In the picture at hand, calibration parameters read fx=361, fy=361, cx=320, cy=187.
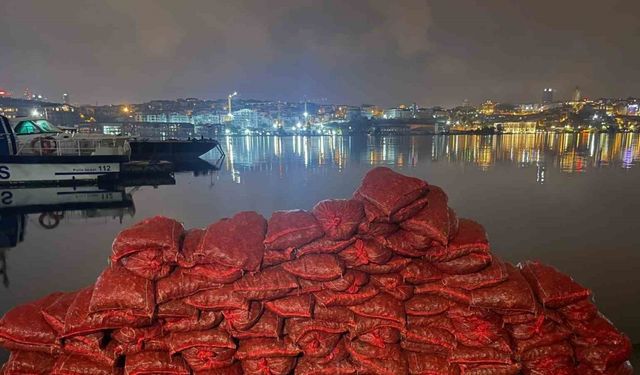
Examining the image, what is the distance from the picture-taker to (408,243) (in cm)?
354

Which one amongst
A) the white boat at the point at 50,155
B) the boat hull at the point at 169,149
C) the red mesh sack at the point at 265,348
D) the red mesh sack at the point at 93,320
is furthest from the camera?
the boat hull at the point at 169,149

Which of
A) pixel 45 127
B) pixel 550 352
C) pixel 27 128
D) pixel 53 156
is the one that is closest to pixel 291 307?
pixel 550 352

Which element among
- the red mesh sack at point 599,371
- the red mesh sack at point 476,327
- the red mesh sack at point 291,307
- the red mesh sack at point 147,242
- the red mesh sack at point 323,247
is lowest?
Result: the red mesh sack at point 599,371

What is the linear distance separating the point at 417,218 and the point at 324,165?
93.2 feet

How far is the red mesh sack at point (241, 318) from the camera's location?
127 inches

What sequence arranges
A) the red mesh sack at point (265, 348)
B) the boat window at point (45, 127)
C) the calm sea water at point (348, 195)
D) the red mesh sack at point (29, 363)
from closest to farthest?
the red mesh sack at point (29, 363) < the red mesh sack at point (265, 348) < the calm sea water at point (348, 195) < the boat window at point (45, 127)

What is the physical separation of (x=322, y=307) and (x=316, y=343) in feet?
1.09

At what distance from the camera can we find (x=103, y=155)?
21.4 metres

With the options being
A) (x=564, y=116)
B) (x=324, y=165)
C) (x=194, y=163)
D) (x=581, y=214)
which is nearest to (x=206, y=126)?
(x=194, y=163)

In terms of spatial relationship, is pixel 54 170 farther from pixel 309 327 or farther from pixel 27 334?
pixel 309 327

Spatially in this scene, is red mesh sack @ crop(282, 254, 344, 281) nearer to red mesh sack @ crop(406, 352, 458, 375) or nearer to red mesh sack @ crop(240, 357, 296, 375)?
red mesh sack @ crop(240, 357, 296, 375)

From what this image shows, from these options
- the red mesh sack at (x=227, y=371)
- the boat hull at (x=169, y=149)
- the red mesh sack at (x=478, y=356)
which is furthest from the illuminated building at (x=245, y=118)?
the red mesh sack at (x=478, y=356)

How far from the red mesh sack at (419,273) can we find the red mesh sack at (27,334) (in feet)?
10.5

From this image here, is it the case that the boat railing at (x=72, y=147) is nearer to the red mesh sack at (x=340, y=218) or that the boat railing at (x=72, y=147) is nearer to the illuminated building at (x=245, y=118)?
the red mesh sack at (x=340, y=218)
